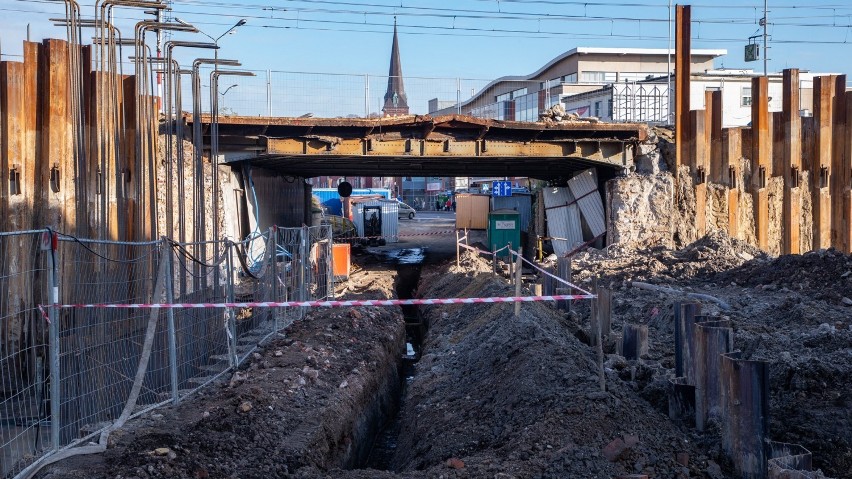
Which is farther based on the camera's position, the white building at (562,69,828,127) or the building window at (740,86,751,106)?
the building window at (740,86,751,106)

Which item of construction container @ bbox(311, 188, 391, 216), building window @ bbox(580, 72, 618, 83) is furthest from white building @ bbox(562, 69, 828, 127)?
construction container @ bbox(311, 188, 391, 216)

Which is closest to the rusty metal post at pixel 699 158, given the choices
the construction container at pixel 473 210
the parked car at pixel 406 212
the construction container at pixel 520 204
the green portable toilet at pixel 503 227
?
the green portable toilet at pixel 503 227

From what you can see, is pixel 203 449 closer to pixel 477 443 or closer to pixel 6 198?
pixel 477 443

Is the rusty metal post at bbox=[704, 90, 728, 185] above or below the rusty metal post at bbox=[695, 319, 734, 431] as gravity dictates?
above

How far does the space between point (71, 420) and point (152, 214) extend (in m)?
6.70

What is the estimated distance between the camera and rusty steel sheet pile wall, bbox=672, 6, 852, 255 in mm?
23125

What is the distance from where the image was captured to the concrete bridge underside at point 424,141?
23.3 m

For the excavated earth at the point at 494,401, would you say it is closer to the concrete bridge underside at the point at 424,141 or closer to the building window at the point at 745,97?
the concrete bridge underside at the point at 424,141

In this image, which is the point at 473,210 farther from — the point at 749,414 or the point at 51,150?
the point at 749,414

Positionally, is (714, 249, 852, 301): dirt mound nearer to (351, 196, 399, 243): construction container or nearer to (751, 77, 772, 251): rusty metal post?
(751, 77, 772, 251): rusty metal post

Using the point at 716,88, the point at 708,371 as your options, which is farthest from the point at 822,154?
the point at 716,88

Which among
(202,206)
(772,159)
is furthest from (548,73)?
(202,206)

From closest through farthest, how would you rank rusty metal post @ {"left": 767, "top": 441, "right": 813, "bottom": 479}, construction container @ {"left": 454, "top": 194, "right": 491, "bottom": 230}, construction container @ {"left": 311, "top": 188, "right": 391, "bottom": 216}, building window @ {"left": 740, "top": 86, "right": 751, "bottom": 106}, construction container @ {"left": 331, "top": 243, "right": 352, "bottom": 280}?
rusty metal post @ {"left": 767, "top": 441, "right": 813, "bottom": 479} → construction container @ {"left": 331, "top": 243, "right": 352, "bottom": 280} → construction container @ {"left": 454, "top": 194, "right": 491, "bottom": 230} → building window @ {"left": 740, "top": 86, "right": 751, "bottom": 106} → construction container @ {"left": 311, "top": 188, "right": 391, "bottom": 216}

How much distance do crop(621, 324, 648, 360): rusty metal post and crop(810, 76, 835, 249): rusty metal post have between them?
15.0 meters
